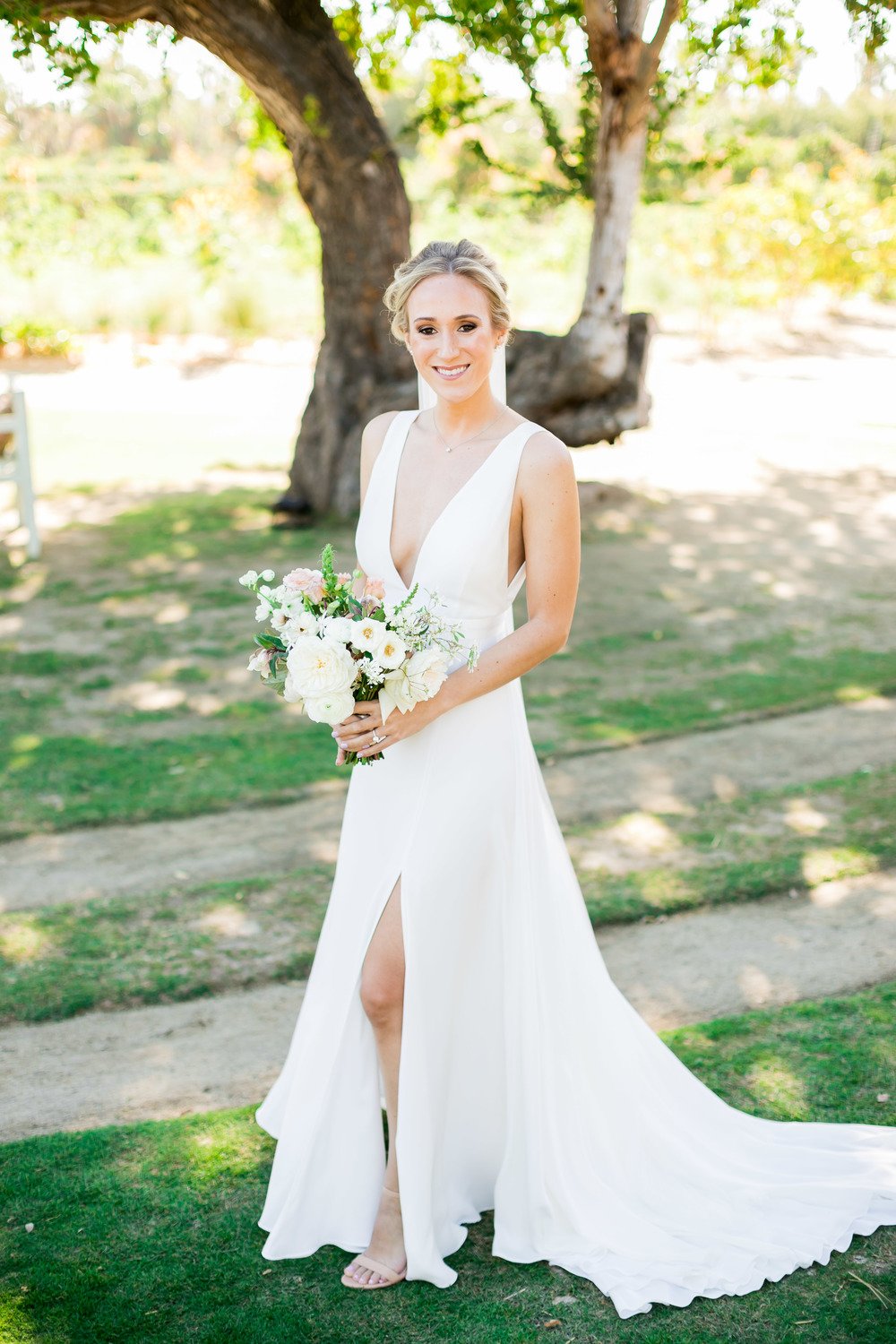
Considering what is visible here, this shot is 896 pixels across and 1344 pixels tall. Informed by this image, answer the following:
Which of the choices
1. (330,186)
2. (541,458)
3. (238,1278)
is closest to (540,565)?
(541,458)

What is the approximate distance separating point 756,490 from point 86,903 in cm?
886

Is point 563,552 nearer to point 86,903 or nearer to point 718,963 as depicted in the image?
point 718,963

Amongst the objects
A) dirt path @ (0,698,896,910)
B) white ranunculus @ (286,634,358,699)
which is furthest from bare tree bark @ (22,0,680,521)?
white ranunculus @ (286,634,358,699)

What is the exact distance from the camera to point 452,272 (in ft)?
9.14

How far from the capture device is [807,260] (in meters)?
18.1

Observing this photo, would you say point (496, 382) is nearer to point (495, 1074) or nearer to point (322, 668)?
point (322, 668)

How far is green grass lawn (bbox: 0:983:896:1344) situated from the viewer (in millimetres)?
2643

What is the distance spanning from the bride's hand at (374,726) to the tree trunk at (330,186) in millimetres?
6477

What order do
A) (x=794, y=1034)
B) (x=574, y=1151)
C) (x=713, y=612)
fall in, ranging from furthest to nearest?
(x=713, y=612) → (x=794, y=1034) → (x=574, y=1151)

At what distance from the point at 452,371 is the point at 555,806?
10.3 ft

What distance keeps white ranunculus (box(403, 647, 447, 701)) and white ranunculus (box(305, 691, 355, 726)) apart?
13 centimetres

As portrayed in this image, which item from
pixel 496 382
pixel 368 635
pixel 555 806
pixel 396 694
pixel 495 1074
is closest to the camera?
pixel 368 635

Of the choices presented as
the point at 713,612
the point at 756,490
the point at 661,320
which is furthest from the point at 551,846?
the point at 661,320

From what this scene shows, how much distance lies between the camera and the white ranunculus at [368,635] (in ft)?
8.18
